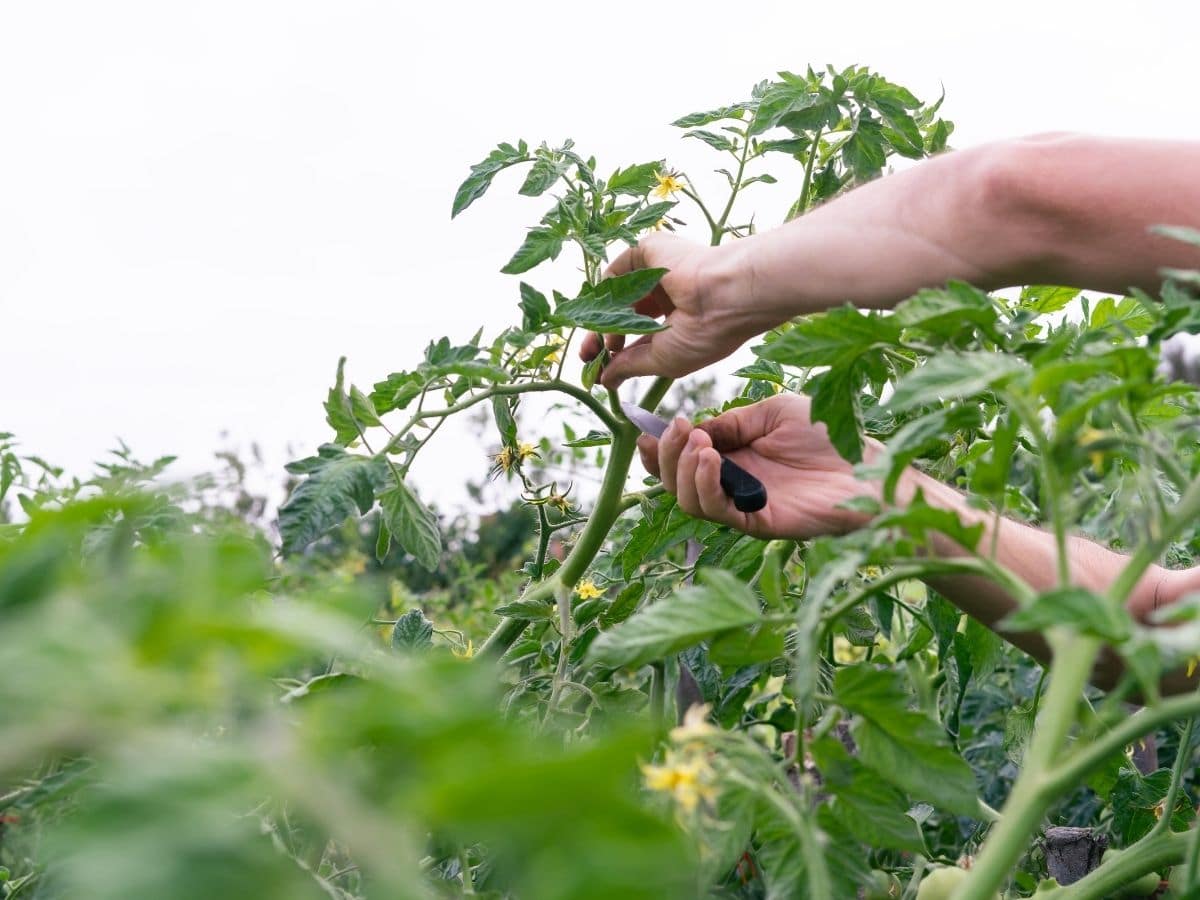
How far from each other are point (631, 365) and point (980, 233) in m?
0.46

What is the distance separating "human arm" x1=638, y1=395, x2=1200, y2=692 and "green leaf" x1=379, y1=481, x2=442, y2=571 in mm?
277

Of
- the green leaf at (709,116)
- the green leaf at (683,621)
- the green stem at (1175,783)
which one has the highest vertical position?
the green leaf at (709,116)

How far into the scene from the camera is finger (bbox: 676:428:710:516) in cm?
126

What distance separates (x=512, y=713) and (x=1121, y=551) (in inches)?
36.3

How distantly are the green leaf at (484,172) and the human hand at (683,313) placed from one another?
0.57 feet

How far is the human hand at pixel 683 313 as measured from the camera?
4.33ft

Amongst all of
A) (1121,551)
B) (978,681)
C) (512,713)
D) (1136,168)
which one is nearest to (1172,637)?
(1136,168)

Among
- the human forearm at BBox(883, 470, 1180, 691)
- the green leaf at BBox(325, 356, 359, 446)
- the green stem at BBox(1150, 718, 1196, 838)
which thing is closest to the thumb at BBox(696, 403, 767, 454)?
the human forearm at BBox(883, 470, 1180, 691)

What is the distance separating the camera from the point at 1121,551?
165 cm

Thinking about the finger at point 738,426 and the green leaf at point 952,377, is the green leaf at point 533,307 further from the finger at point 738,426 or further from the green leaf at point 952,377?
the green leaf at point 952,377

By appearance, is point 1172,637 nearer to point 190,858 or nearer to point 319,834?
point 190,858

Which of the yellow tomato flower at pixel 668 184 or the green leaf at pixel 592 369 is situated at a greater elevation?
the yellow tomato flower at pixel 668 184

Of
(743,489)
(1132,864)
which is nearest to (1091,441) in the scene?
(1132,864)

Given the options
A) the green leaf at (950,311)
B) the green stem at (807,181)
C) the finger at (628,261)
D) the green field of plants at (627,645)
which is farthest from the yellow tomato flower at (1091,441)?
the green stem at (807,181)
